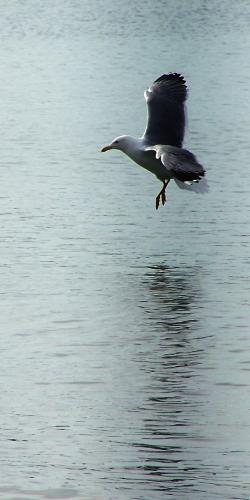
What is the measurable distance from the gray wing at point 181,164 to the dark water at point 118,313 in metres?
1.06

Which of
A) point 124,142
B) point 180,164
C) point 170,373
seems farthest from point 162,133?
point 170,373

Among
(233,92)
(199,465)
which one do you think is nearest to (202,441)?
(199,465)

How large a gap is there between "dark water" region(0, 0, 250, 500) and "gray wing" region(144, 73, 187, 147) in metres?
1.22

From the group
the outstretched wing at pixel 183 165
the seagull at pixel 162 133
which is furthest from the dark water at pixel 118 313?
the outstretched wing at pixel 183 165

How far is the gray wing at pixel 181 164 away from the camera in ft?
55.4

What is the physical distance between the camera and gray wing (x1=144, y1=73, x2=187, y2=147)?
1870 centimetres

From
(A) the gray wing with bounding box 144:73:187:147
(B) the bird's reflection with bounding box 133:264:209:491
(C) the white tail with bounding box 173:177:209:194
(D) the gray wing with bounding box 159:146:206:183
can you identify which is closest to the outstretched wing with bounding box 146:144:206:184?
(D) the gray wing with bounding box 159:146:206:183

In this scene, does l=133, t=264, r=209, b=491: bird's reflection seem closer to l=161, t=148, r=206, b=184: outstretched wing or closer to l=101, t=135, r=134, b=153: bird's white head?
l=161, t=148, r=206, b=184: outstretched wing

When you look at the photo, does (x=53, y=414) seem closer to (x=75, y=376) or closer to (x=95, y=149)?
(x=75, y=376)

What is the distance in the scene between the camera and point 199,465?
10.8m

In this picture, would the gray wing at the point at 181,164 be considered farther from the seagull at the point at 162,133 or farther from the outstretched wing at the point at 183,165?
the seagull at the point at 162,133

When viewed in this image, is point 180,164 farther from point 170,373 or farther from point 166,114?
point 170,373

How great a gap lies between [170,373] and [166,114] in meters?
6.12

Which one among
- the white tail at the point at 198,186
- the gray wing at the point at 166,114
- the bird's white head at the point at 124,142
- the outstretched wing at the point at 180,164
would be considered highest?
the outstretched wing at the point at 180,164
